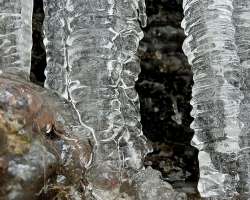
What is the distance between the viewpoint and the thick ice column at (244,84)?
1.86 metres

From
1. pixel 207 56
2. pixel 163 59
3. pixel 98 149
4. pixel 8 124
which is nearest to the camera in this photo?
pixel 8 124

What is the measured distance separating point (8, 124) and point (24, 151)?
0.08 m

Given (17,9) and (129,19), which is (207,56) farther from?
(17,9)

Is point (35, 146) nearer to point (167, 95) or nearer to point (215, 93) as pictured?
point (215, 93)

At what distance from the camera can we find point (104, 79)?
186 cm

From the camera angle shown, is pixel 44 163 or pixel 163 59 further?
pixel 163 59

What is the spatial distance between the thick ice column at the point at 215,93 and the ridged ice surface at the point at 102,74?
19 cm

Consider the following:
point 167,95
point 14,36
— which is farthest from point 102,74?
point 167,95

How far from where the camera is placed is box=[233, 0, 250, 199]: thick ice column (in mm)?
1864

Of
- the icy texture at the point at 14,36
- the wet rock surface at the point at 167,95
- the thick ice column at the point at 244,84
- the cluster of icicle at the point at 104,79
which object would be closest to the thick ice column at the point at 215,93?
the thick ice column at the point at 244,84

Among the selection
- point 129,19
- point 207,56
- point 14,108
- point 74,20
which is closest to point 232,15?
point 207,56

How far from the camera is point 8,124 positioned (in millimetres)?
1381

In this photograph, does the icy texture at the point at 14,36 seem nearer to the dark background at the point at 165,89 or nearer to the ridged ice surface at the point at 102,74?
the ridged ice surface at the point at 102,74

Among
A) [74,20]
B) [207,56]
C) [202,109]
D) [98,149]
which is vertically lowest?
[98,149]
